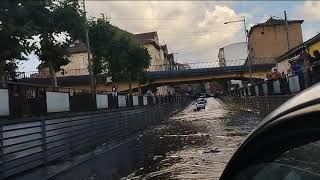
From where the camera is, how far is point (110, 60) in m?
49.1

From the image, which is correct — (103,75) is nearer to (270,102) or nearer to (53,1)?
(53,1)

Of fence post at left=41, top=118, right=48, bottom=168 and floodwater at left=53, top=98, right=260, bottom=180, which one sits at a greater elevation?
fence post at left=41, top=118, right=48, bottom=168

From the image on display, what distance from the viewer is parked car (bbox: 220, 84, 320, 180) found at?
2.20 m

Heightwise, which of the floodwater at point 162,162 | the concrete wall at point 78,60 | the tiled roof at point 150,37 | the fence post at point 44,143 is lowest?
the floodwater at point 162,162

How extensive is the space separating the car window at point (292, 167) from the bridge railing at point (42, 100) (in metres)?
9.90

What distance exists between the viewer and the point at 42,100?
1472cm

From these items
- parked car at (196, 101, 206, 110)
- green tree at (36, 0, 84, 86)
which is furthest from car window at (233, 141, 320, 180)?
parked car at (196, 101, 206, 110)

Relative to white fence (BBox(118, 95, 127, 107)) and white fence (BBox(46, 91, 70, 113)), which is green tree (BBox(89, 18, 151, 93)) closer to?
white fence (BBox(118, 95, 127, 107))

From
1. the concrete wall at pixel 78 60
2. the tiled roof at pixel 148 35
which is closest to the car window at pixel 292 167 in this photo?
the concrete wall at pixel 78 60

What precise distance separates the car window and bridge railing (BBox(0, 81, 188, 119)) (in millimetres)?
9898

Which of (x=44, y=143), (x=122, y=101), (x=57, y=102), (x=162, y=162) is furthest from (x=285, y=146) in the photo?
(x=122, y=101)

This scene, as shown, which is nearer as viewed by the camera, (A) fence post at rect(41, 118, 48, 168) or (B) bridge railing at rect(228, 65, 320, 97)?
(A) fence post at rect(41, 118, 48, 168)

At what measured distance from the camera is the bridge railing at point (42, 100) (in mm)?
12266

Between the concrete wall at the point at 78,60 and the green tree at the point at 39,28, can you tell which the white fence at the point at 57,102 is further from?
the concrete wall at the point at 78,60
